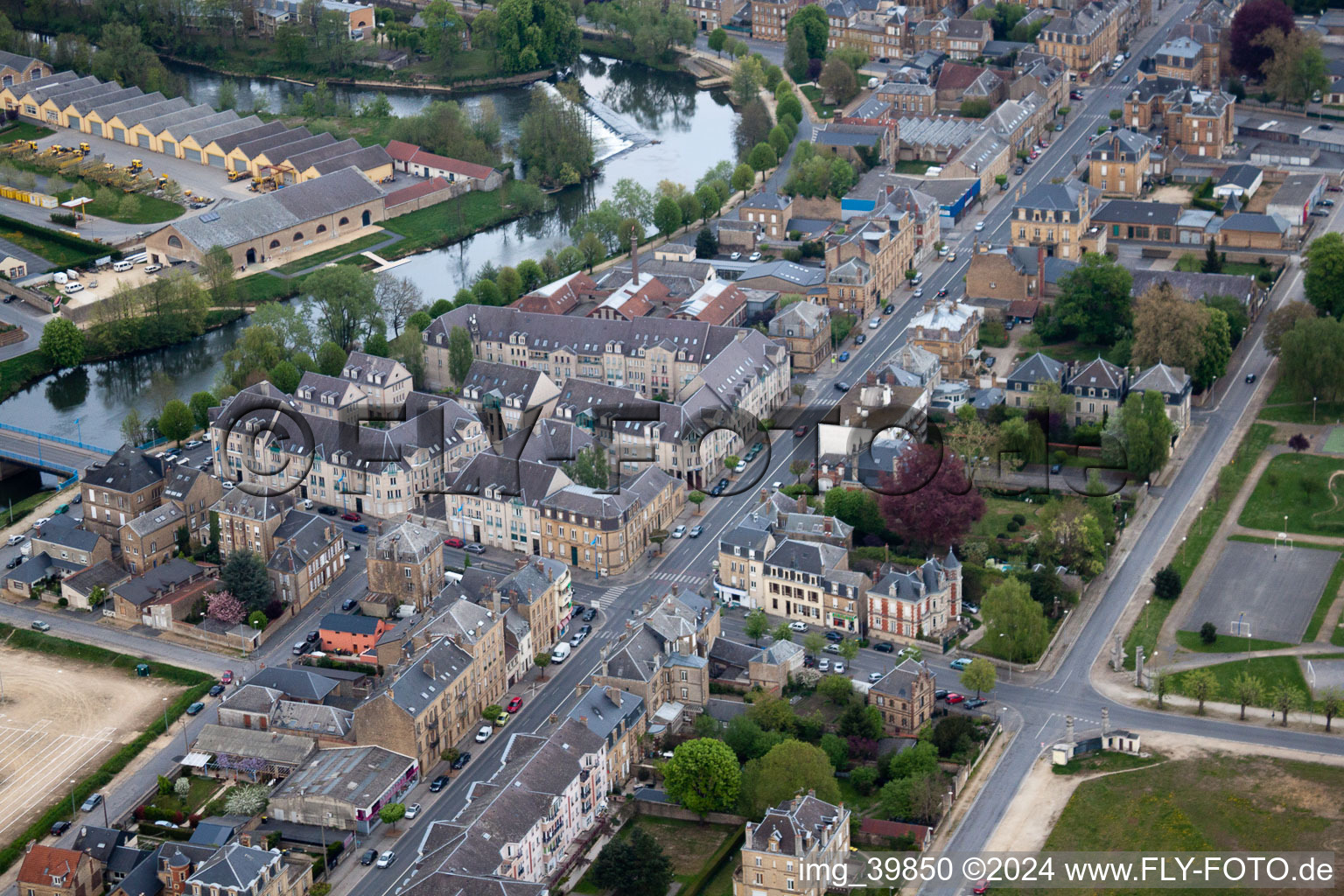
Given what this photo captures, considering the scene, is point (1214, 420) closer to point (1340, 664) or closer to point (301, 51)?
point (1340, 664)

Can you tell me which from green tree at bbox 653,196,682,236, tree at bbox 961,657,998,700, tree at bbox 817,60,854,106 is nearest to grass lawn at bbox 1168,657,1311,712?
tree at bbox 961,657,998,700

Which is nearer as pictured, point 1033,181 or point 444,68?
point 1033,181

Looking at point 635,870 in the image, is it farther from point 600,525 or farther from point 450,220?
point 450,220

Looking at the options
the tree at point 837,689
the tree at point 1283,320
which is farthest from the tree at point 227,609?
the tree at point 1283,320

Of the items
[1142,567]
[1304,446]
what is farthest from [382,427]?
[1304,446]

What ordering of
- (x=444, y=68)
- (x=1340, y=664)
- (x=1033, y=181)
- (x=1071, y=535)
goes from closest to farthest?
1. (x=1340, y=664)
2. (x=1071, y=535)
3. (x=1033, y=181)
4. (x=444, y=68)
